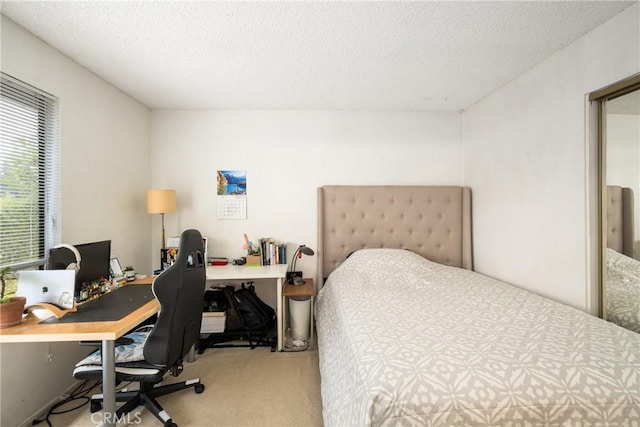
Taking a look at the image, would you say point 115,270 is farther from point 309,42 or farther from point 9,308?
point 309,42

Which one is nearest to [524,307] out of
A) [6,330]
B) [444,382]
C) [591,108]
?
[444,382]

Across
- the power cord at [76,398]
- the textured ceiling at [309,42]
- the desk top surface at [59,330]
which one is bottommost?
the power cord at [76,398]

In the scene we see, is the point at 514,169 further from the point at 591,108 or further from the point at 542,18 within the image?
the point at 542,18

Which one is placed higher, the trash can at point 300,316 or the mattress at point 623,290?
the mattress at point 623,290

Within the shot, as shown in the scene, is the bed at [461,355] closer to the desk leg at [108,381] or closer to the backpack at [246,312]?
the backpack at [246,312]

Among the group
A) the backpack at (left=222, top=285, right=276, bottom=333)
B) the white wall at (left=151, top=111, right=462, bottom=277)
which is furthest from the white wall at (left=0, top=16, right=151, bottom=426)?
the backpack at (left=222, top=285, right=276, bottom=333)

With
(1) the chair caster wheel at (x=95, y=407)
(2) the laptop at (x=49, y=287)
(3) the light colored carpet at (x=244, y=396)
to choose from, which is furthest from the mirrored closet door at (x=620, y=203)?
(1) the chair caster wheel at (x=95, y=407)

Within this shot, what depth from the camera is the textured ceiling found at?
1.50 metres

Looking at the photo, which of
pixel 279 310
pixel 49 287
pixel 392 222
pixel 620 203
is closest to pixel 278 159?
pixel 392 222

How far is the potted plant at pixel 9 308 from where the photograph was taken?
1329mm

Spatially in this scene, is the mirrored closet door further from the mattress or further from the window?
the window

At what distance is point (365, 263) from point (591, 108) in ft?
6.17

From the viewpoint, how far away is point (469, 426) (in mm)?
966

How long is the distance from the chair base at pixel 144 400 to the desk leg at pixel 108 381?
29 cm
